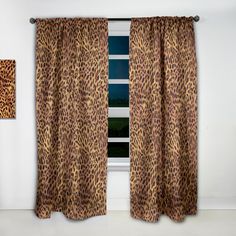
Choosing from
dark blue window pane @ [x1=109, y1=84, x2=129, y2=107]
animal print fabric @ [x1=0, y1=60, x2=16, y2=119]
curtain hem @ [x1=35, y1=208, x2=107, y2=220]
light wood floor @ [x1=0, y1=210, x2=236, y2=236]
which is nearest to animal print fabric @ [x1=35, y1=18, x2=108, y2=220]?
curtain hem @ [x1=35, y1=208, x2=107, y2=220]

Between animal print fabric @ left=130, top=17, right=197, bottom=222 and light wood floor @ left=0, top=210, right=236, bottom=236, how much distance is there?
117mm

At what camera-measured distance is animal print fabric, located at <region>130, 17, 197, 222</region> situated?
2.94m

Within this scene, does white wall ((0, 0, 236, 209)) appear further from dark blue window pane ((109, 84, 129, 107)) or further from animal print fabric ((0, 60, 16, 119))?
dark blue window pane ((109, 84, 129, 107))

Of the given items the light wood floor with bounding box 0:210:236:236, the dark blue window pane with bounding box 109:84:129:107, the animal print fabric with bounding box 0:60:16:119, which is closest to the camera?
the light wood floor with bounding box 0:210:236:236

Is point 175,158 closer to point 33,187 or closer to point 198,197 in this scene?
point 198,197

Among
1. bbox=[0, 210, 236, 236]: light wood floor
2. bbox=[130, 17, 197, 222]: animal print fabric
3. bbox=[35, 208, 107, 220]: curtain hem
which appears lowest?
bbox=[0, 210, 236, 236]: light wood floor

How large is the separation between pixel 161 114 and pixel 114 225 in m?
1.09

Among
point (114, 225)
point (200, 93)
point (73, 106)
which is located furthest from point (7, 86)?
point (200, 93)

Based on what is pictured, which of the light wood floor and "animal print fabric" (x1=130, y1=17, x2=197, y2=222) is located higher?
"animal print fabric" (x1=130, y1=17, x2=197, y2=222)

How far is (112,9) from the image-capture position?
3053 millimetres

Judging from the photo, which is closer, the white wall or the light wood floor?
the light wood floor

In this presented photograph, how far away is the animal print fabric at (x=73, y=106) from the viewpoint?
2957 mm

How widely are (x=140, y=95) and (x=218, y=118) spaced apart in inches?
32.1

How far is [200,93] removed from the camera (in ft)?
10.1
